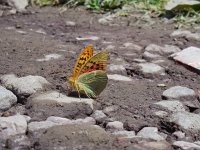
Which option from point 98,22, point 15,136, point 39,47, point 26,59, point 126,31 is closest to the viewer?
point 15,136

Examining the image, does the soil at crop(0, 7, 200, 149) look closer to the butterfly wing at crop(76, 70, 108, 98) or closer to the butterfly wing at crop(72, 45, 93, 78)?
the butterfly wing at crop(76, 70, 108, 98)

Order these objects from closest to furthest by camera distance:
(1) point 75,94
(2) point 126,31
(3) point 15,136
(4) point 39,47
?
(3) point 15,136 < (1) point 75,94 < (4) point 39,47 < (2) point 126,31

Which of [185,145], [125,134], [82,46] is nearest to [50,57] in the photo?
[82,46]

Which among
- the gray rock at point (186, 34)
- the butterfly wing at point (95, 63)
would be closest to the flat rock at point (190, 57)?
the gray rock at point (186, 34)

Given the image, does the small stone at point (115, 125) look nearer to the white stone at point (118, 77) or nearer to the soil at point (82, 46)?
the soil at point (82, 46)

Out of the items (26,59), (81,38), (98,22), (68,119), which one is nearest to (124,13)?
(98,22)

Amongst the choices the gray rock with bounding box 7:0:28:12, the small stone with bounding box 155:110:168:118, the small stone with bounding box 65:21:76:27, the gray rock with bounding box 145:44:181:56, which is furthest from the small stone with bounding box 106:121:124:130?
the gray rock with bounding box 7:0:28:12

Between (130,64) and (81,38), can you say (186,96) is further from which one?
(81,38)
